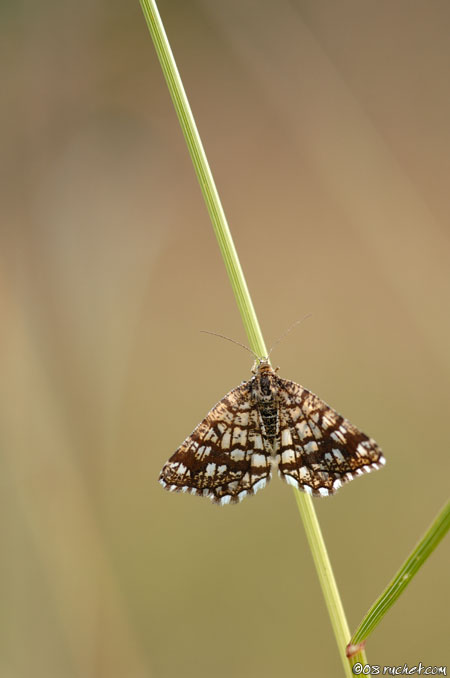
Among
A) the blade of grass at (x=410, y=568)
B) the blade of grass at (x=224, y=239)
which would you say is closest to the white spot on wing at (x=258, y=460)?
the blade of grass at (x=224, y=239)

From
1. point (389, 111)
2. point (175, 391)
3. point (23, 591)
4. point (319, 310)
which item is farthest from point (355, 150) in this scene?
point (23, 591)

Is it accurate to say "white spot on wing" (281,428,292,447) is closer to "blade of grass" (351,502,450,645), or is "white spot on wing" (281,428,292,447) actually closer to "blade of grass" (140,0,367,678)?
"blade of grass" (140,0,367,678)

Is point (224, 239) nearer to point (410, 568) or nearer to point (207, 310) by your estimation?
point (410, 568)

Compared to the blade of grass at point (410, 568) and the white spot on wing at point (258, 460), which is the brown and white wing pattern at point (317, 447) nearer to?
the white spot on wing at point (258, 460)

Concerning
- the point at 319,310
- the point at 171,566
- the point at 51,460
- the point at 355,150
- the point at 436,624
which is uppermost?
the point at 355,150

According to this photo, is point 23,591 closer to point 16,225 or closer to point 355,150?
point 16,225

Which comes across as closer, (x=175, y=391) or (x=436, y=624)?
(x=436, y=624)
